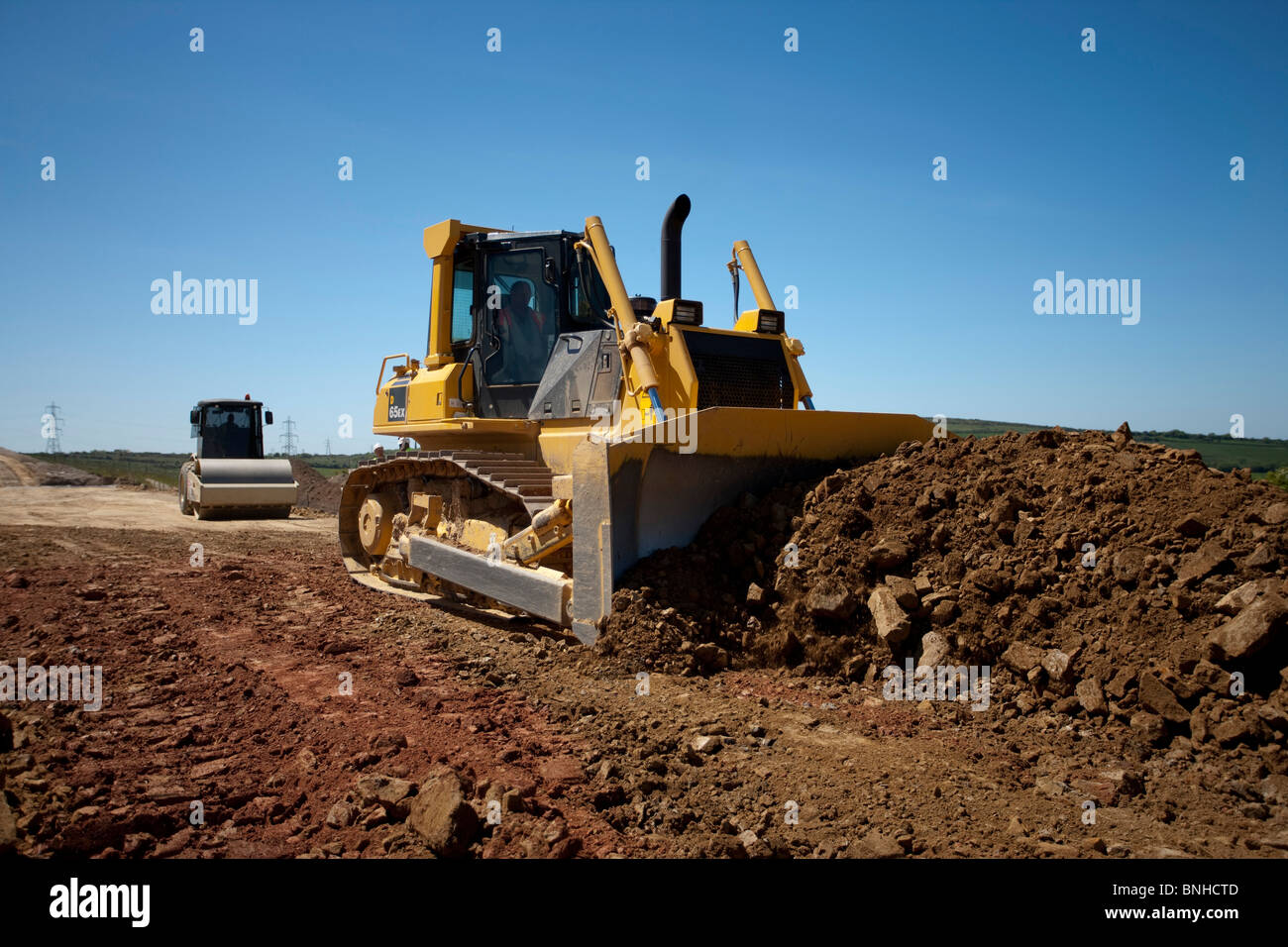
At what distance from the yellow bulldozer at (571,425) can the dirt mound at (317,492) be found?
1581cm

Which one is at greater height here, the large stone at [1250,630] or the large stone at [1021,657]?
the large stone at [1250,630]

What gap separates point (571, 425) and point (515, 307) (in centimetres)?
132

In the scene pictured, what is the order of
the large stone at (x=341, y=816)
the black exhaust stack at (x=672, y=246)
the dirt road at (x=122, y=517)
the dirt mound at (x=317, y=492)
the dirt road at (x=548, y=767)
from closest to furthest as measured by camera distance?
the dirt road at (x=548, y=767)
the large stone at (x=341, y=816)
the black exhaust stack at (x=672, y=246)
the dirt road at (x=122, y=517)
the dirt mound at (x=317, y=492)

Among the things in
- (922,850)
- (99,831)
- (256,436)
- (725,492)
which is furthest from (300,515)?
(922,850)

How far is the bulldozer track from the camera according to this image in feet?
21.6

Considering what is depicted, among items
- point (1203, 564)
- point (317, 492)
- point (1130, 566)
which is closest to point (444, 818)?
point (1130, 566)

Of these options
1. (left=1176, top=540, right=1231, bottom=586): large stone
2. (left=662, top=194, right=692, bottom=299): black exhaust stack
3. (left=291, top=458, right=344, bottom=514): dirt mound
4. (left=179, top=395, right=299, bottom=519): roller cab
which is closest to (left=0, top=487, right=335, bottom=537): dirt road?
(left=179, top=395, right=299, bottom=519): roller cab

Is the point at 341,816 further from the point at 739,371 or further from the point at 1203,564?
the point at 739,371

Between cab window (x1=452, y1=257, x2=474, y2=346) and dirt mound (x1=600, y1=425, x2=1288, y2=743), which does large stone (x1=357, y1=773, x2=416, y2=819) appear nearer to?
dirt mound (x1=600, y1=425, x2=1288, y2=743)

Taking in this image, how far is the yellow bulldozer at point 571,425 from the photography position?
5594 millimetres

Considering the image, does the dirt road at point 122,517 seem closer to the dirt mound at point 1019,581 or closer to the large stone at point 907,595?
the dirt mound at point 1019,581

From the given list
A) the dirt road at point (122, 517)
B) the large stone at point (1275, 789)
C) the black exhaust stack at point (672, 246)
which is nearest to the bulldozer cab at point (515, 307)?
the black exhaust stack at point (672, 246)

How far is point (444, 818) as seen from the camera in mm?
2885

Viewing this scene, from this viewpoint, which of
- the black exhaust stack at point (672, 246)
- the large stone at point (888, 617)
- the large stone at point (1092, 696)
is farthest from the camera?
the black exhaust stack at point (672, 246)
